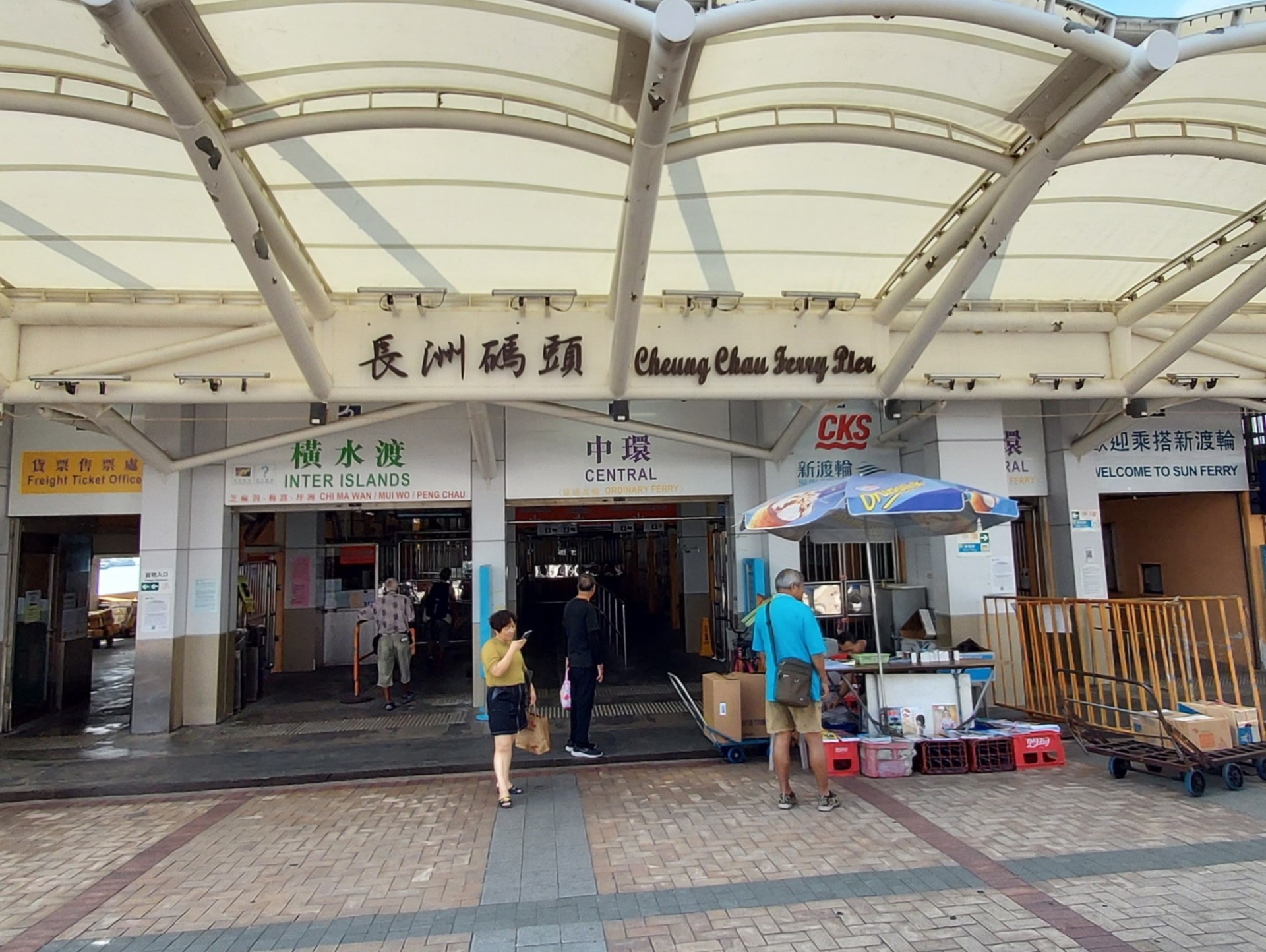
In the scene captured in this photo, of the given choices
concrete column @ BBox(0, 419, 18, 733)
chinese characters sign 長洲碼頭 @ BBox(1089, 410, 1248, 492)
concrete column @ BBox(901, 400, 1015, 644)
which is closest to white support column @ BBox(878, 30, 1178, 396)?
concrete column @ BBox(901, 400, 1015, 644)

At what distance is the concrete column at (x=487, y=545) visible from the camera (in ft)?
30.7

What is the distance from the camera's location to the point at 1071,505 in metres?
10.5

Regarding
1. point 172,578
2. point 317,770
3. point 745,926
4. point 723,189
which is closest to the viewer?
point 745,926

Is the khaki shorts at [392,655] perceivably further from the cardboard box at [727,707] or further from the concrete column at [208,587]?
the cardboard box at [727,707]

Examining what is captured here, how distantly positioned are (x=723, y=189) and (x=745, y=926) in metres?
5.02

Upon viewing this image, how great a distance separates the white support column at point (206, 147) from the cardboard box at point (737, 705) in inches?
185

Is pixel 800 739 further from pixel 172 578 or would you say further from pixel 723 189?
pixel 172 578

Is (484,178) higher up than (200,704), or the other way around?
(484,178)

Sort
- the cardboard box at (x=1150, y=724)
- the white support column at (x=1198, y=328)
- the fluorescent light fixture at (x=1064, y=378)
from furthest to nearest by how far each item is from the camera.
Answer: the fluorescent light fixture at (x=1064, y=378) → the white support column at (x=1198, y=328) → the cardboard box at (x=1150, y=724)

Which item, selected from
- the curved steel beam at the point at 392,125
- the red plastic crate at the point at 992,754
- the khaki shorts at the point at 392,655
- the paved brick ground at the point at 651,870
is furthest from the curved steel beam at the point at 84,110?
the red plastic crate at the point at 992,754

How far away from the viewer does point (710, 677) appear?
738 centimetres

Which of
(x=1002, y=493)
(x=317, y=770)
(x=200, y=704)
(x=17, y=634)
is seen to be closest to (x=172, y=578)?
(x=200, y=704)

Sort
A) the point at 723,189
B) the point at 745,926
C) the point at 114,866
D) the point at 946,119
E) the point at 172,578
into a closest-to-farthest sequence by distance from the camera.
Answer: the point at 745,926
the point at 114,866
the point at 946,119
the point at 723,189
the point at 172,578

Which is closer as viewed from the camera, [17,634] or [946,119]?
[946,119]
